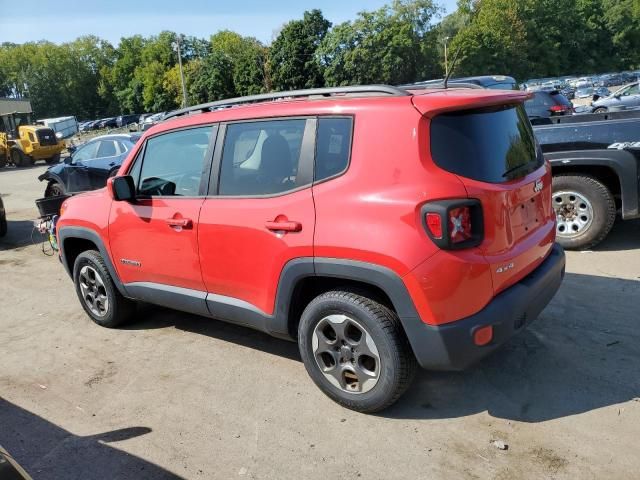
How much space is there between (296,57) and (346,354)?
62476 millimetres

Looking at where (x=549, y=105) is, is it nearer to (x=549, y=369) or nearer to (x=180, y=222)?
(x=549, y=369)

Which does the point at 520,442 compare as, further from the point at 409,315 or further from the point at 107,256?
the point at 107,256

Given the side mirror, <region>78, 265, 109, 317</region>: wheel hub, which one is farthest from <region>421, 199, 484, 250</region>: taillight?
<region>78, 265, 109, 317</region>: wheel hub

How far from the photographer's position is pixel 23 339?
4.90 metres

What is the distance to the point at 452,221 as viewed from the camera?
2713 mm

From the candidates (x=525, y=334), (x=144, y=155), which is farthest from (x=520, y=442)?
(x=144, y=155)

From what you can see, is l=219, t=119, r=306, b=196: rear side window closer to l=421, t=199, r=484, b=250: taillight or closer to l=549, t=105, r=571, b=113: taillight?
l=421, t=199, r=484, b=250: taillight

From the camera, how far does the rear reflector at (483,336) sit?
110 inches

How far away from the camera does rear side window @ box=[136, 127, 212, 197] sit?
3.88 metres

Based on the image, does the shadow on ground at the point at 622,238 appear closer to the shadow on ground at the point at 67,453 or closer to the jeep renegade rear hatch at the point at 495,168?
the jeep renegade rear hatch at the point at 495,168

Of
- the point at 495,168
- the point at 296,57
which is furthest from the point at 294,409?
the point at 296,57

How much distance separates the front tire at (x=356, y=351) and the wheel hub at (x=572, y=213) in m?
3.66

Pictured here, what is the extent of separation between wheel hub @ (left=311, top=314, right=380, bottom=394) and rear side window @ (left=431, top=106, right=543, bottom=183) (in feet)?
3.43

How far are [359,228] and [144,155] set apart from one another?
7.23 feet
